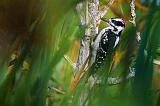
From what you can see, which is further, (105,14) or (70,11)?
(105,14)

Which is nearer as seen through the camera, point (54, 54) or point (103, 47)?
point (54, 54)

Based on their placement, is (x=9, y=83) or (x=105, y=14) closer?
(x=9, y=83)

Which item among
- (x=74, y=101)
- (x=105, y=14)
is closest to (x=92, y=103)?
(x=74, y=101)

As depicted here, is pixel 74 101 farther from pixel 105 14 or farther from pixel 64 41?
pixel 105 14

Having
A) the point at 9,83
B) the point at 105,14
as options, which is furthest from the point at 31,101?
the point at 105,14

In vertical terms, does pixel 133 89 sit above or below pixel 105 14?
below

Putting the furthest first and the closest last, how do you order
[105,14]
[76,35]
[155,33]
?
[105,14] → [76,35] → [155,33]

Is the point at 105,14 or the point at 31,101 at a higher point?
the point at 105,14

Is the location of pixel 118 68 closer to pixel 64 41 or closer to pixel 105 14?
pixel 64 41

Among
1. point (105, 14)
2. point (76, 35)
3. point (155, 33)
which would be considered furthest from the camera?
point (105, 14)
